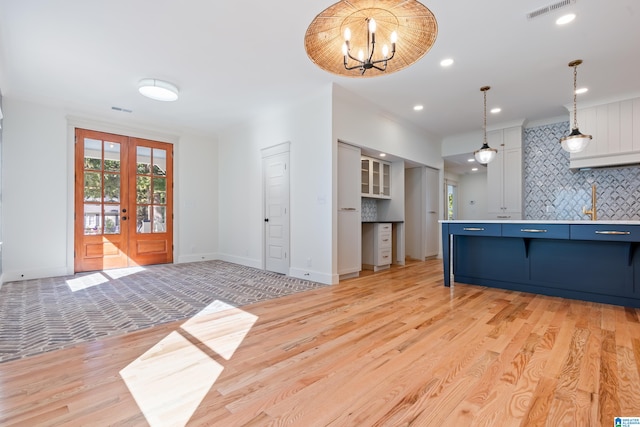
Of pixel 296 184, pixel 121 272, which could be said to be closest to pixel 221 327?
pixel 296 184

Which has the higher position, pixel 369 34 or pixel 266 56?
pixel 266 56

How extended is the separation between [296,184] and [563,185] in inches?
191

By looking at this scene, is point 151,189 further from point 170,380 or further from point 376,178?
point 170,380

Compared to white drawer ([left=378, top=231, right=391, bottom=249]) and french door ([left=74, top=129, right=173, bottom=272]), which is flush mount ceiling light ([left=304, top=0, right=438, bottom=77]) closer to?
white drawer ([left=378, top=231, right=391, bottom=249])

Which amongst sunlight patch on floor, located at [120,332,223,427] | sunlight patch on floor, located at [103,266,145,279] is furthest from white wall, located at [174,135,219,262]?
sunlight patch on floor, located at [120,332,223,427]

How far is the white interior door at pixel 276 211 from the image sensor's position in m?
5.07

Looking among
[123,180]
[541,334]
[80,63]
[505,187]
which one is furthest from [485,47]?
[123,180]

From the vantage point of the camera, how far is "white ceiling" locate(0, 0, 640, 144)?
2.78 metres

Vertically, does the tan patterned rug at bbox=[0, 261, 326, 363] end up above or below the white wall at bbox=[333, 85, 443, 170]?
below

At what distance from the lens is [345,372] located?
1829 mm

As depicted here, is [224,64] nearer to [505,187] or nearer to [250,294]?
[250,294]

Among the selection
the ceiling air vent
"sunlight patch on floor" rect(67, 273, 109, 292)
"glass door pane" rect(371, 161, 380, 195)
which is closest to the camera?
the ceiling air vent

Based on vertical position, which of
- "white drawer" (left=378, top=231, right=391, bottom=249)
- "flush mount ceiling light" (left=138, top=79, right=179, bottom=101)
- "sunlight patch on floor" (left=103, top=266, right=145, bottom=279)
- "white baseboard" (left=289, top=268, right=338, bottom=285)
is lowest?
"sunlight patch on floor" (left=103, top=266, right=145, bottom=279)

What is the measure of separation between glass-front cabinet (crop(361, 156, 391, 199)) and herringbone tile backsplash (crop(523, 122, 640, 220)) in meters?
2.66
